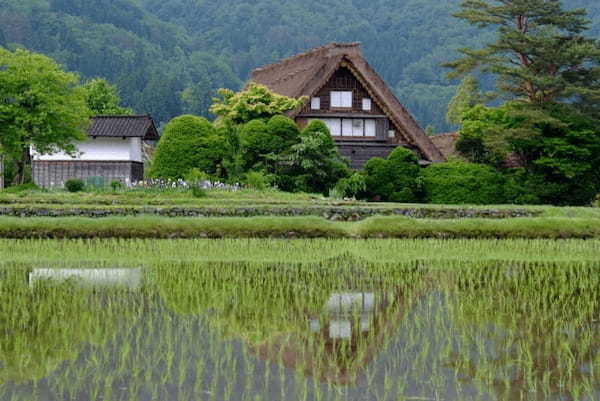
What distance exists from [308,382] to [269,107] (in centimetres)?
3065

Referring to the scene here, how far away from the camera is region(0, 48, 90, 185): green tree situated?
31.1 m

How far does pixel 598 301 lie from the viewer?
408 inches

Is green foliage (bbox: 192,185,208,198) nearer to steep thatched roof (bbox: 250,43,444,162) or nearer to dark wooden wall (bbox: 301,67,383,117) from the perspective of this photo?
steep thatched roof (bbox: 250,43,444,162)

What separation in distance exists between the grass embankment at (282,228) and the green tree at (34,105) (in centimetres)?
1309

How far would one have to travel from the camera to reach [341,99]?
127ft

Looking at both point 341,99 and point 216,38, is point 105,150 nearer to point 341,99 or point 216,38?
point 341,99

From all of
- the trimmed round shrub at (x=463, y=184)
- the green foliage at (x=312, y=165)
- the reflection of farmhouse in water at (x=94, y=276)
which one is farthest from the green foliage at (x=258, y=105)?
the reflection of farmhouse in water at (x=94, y=276)

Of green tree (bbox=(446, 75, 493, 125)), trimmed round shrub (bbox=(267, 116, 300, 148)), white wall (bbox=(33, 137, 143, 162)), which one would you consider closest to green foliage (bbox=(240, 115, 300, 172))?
trimmed round shrub (bbox=(267, 116, 300, 148))

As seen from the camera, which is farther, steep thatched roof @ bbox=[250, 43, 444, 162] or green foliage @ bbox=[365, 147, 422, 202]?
steep thatched roof @ bbox=[250, 43, 444, 162]

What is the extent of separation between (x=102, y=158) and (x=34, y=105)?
25.7ft

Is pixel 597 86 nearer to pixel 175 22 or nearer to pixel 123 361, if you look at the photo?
pixel 123 361

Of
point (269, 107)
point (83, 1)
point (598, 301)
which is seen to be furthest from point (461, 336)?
point (83, 1)

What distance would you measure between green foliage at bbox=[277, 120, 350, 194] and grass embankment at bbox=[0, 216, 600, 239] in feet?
46.0

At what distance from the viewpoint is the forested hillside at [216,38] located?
3671 inches
